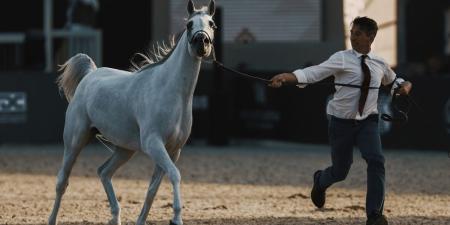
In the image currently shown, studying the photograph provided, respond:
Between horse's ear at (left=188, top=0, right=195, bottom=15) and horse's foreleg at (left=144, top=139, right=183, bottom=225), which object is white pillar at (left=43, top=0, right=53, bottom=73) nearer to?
horse's ear at (left=188, top=0, right=195, bottom=15)

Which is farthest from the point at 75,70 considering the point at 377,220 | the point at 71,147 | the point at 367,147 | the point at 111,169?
the point at 377,220

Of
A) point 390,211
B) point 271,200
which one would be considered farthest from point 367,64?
point 271,200

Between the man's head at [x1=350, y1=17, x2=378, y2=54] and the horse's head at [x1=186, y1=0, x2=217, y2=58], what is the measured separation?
1232mm

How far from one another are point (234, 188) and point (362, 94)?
4657mm

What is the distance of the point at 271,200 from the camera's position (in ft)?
41.5

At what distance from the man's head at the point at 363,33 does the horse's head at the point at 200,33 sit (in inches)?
48.5

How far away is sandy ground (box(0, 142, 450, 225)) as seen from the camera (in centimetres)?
1104

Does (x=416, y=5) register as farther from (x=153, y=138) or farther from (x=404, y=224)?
(x=153, y=138)

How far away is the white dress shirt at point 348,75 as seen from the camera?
9.60 meters

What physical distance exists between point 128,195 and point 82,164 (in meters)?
4.47

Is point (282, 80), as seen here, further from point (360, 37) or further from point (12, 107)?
point (12, 107)

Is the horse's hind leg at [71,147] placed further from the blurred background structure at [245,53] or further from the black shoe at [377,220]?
the blurred background structure at [245,53]

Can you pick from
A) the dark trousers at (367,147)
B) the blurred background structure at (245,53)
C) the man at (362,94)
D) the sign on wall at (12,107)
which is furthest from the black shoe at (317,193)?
the sign on wall at (12,107)

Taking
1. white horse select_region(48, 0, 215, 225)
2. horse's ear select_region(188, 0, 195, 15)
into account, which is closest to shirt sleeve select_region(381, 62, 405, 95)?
white horse select_region(48, 0, 215, 225)
